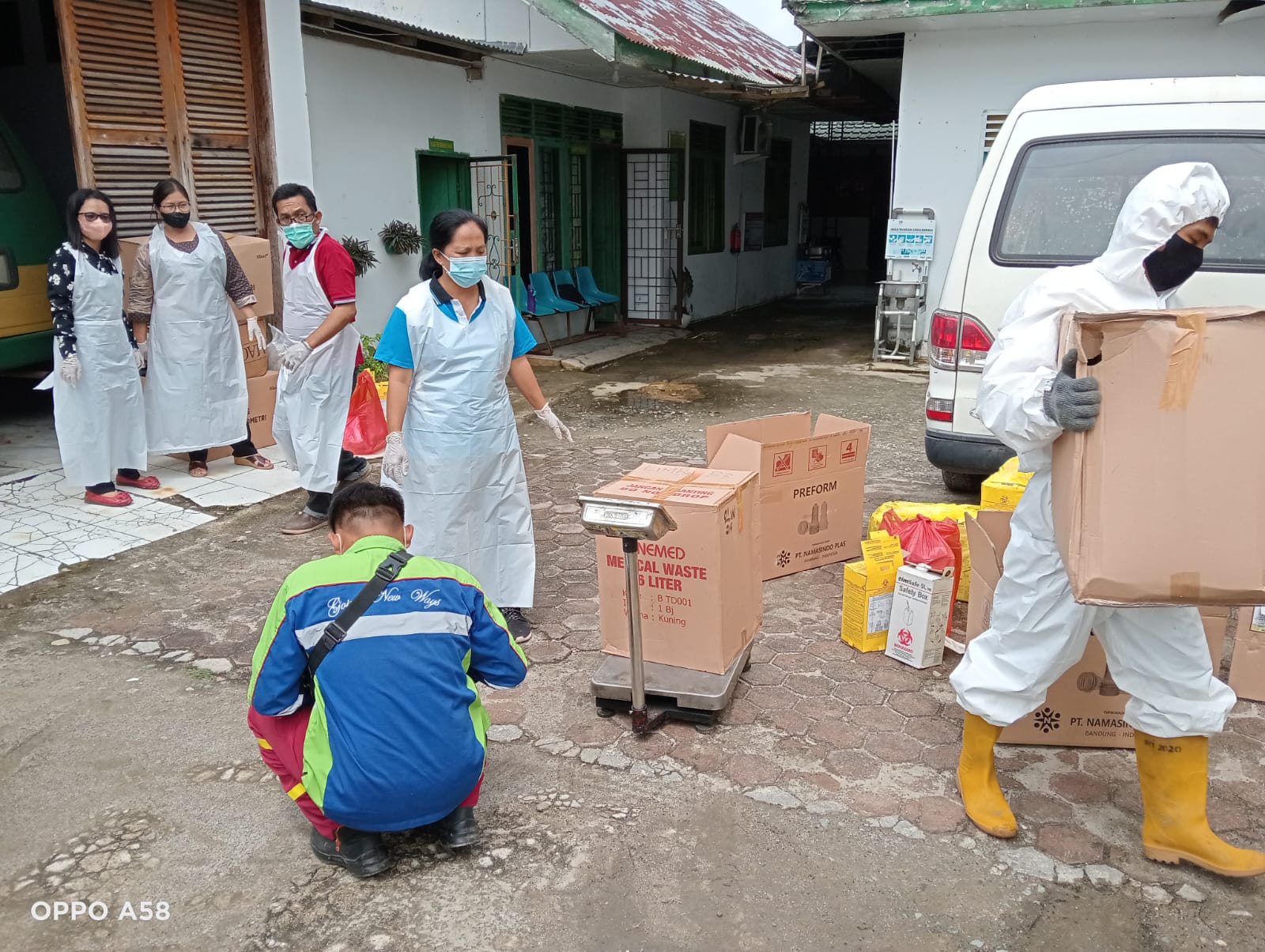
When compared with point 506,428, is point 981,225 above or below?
above

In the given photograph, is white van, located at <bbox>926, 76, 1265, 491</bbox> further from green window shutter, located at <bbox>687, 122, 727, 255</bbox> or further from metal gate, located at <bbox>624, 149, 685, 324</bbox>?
green window shutter, located at <bbox>687, 122, 727, 255</bbox>

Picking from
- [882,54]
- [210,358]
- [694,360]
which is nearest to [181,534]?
[210,358]

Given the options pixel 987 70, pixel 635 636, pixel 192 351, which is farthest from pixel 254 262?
pixel 987 70

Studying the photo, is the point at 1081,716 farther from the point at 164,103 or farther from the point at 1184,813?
the point at 164,103

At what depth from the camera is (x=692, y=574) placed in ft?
10.3

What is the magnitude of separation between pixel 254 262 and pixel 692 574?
14.1ft

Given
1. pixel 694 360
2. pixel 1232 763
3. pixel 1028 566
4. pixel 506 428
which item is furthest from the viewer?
pixel 694 360

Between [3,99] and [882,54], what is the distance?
8231mm

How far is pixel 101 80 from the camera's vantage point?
18.8ft

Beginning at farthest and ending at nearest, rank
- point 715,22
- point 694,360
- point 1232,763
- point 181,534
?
point 715,22, point 694,360, point 181,534, point 1232,763

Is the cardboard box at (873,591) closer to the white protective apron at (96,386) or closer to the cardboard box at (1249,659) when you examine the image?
the cardboard box at (1249,659)

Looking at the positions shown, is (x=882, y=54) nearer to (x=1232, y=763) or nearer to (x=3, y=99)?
(x=3, y=99)

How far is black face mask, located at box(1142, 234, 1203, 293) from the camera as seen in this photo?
2.36 meters

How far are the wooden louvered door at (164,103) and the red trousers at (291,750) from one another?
4599 millimetres
